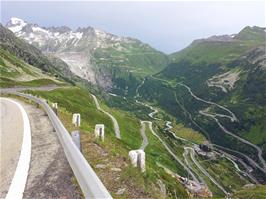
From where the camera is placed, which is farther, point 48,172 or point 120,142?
point 120,142

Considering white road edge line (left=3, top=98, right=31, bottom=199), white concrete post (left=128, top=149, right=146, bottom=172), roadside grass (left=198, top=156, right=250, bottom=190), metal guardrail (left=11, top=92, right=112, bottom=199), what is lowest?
roadside grass (left=198, top=156, right=250, bottom=190)

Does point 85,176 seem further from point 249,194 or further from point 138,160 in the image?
point 249,194

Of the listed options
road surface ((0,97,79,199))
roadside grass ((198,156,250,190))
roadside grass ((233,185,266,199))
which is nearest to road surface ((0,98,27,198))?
road surface ((0,97,79,199))

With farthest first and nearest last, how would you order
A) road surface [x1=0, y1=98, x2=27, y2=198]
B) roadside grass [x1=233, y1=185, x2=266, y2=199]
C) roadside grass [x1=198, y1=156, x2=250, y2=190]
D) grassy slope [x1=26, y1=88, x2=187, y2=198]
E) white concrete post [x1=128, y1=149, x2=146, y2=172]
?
roadside grass [x1=198, y1=156, x2=250, y2=190] → roadside grass [x1=233, y1=185, x2=266, y2=199] → white concrete post [x1=128, y1=149, x2=146, y2=172] → grassy slope [x1=26, y1=88, x2=187, y2=198] → road surface [x1=0, y1=98, x2=27, y2=198]

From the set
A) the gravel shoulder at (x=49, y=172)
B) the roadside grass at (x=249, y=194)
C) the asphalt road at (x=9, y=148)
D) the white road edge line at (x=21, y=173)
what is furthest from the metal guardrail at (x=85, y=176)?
the roadside grass at (x=249, y=194)

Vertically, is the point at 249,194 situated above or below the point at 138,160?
below

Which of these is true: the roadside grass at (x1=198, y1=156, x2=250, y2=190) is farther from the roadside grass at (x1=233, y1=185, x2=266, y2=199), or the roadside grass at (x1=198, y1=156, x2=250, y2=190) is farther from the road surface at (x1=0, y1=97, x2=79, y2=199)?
the road surface at (x1=0, y1=97, x2=79, y2=199)

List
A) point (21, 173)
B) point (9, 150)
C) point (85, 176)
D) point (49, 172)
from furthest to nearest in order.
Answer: point (9, 150) → point (49, 172) → point (21, 173) → point (85, 176)

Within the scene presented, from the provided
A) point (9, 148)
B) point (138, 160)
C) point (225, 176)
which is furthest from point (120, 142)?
point (225, 176)

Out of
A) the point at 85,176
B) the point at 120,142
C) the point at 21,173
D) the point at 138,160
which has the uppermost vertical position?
the point at 85,176

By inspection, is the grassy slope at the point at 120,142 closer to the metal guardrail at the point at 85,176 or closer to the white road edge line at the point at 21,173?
the metal guardrail at the point at 85,176

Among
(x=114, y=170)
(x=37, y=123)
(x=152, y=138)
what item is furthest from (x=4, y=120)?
(x=152, y=138)
